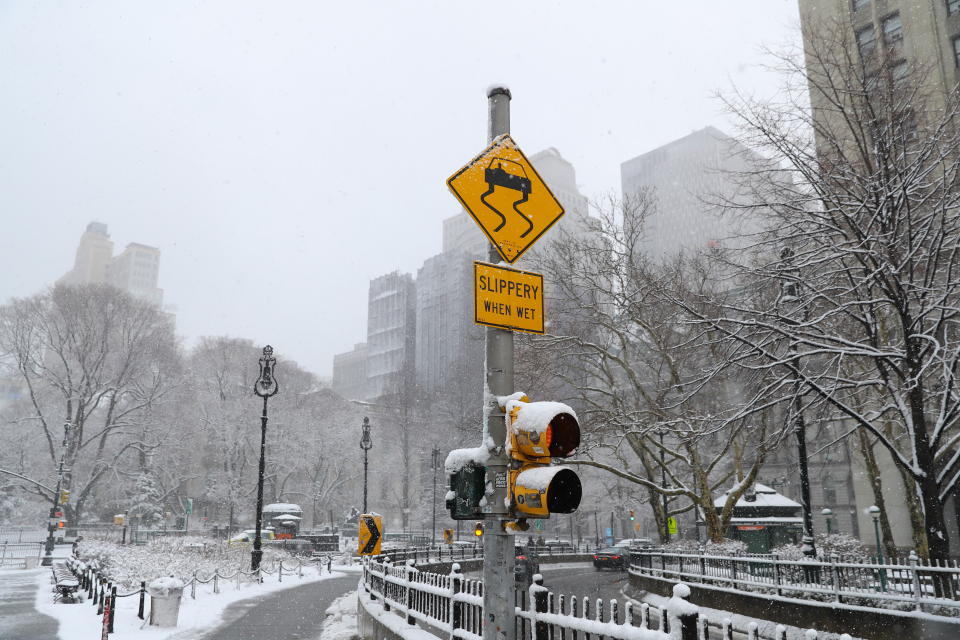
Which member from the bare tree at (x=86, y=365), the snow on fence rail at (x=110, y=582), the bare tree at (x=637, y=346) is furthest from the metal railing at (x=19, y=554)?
the bare tree at (x=637, y=346)

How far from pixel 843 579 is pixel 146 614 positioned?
625 inches

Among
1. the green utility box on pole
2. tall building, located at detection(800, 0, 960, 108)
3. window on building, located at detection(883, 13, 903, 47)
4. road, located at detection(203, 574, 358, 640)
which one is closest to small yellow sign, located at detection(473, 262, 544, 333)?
the green utility box on pole

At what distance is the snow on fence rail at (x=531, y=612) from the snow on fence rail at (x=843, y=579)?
21.3 feet

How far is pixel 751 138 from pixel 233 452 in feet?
156

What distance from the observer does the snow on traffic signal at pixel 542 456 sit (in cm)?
416

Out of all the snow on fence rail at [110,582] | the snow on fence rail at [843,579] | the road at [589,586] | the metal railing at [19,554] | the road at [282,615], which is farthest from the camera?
the metal railing at [19,554]

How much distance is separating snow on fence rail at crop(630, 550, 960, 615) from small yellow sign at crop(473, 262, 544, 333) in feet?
35.2

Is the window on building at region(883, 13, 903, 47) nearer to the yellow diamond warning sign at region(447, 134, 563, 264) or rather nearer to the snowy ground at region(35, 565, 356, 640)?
the yellow diamond warning sign at region(447, 134, 563, 264)

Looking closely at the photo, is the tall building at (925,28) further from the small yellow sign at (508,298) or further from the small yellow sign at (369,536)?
the small yellow sign at (508,298)

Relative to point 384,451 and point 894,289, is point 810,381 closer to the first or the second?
point 894,289

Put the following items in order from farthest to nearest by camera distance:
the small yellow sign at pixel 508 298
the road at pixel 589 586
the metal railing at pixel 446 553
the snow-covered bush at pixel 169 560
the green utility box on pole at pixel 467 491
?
the metal railing at pixel 446 553
the road at pixel 589 586
the snow-covered bush at pixel 169 560
the small yellow sign at pixel 508 298
the green utility box on pole at pixel 467 491

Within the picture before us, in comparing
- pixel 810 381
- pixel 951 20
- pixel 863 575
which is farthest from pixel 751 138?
pixel 951 20

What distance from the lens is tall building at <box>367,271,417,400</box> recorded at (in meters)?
120

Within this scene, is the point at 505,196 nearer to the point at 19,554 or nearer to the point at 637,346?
the point at 637,346
